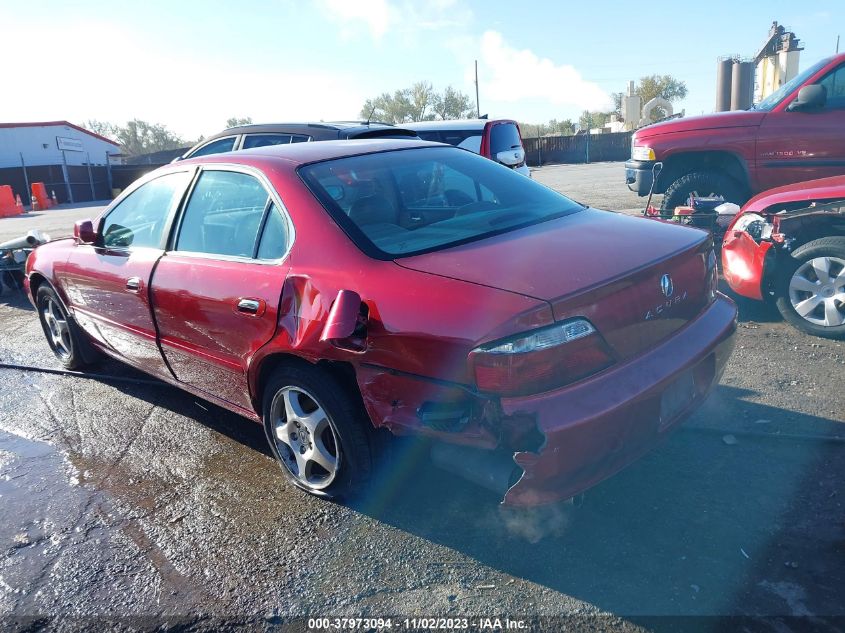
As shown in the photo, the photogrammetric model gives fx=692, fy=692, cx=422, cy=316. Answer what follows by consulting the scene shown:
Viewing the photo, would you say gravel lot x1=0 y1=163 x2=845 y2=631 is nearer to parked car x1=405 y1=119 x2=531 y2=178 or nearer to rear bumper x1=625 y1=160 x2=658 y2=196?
rear bumper x1=625 y1=160 x2=658 y2=196

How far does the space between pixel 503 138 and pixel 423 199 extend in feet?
24.4

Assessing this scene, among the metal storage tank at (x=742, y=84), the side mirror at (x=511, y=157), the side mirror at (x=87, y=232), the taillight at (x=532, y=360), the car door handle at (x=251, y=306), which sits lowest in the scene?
the taillight at (x=532, y=360)

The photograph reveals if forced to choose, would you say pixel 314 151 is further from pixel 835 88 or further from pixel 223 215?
pixel 835 88

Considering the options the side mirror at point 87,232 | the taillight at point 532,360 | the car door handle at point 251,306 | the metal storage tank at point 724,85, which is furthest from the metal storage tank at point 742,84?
the taillight at point 532,360

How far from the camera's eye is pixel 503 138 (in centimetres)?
1054

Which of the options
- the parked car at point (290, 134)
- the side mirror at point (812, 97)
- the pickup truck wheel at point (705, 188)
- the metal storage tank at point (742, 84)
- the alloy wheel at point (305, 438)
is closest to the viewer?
the alloy wheel at point (305, 438)

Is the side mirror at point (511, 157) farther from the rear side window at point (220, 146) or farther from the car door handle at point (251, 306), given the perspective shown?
the car door handle at point (251, 306)

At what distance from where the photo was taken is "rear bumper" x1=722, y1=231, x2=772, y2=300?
16.4 ft

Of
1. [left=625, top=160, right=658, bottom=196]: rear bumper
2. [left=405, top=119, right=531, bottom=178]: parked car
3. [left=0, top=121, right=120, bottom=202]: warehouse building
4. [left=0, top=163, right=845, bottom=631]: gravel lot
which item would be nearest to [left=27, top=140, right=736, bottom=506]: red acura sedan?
[left=0, top=163, right=845, bottom=631]: gravel lot

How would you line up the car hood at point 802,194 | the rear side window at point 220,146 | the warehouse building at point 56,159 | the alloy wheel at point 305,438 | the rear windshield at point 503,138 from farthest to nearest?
the warehouse building at point 56,159
the rear windshield at point 503,138
the rear side window at point 220,146
the car hood at point 802,194
the alloy wheel at point 305,438

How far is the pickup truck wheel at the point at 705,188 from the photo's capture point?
7.57 meters

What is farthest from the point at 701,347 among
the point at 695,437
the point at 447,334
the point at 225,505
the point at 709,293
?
the point at 225,505

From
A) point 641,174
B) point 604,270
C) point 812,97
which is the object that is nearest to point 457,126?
point 641,174

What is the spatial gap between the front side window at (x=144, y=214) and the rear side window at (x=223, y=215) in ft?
0.67
